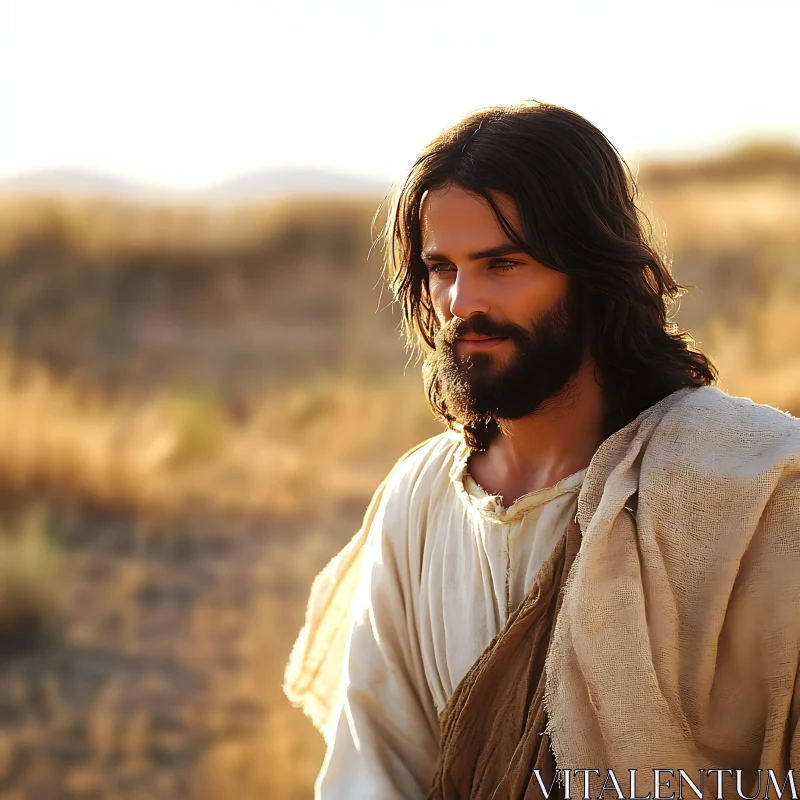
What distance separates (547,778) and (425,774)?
430 mm

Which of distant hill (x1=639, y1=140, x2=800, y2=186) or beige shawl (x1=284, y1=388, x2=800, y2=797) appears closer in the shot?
beige shawl (x1=284, y1=388, x2=800, y2=797)

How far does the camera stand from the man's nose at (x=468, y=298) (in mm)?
2166

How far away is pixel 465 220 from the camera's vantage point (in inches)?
86.1

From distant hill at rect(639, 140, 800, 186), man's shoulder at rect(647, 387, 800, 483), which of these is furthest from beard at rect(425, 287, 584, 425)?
distant hill at rect(639, 140, 800, 186)

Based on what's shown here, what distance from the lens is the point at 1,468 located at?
273 inches

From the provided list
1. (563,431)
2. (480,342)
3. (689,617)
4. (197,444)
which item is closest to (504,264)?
(480,342)

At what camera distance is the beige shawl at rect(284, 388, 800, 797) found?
1.92 meters

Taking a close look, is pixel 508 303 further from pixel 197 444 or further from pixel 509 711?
pixel 197 444

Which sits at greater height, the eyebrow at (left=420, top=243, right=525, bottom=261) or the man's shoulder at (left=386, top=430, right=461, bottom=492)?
the eyebrow at (left=420, top=243, right=525, bottom=261)

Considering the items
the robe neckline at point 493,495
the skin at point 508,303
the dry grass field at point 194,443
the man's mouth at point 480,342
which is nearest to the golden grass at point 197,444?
the dry grass field at point 194,443

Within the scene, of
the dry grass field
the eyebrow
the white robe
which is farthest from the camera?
the dry grass field

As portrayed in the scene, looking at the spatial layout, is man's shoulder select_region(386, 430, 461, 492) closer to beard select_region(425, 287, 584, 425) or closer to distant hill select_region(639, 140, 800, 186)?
beard select_region(425, 287, 584, 425)

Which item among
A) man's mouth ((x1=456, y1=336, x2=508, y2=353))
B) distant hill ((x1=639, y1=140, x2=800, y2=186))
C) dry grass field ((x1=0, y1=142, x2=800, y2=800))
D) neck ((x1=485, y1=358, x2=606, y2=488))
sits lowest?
dry grass field ((x1=0, y1=142, x2=800, y2=800))

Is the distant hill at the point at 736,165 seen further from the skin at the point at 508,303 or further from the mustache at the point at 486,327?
the mustache at the point at 486,327
